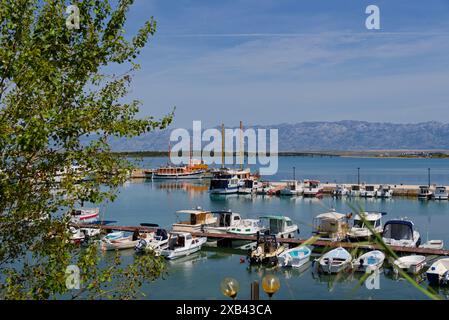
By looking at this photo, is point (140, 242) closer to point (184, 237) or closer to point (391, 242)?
point (184, 237)

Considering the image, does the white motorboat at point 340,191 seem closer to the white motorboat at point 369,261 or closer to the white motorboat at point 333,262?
the white motorboat at point 369,261

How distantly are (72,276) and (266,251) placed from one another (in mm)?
23357

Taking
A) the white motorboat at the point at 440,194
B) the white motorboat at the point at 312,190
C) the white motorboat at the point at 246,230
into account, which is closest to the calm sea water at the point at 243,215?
the white motorboat at the point at 440,194

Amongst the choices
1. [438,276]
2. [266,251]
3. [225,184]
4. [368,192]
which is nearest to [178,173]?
[225,184]

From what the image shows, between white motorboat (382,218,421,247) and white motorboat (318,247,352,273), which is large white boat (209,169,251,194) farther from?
white motorboat (318,247,352,273)

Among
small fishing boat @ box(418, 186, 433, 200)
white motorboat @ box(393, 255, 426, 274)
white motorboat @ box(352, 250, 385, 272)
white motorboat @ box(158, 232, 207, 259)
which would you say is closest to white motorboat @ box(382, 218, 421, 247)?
white motorboat @ box(393, 255, 426, 274)

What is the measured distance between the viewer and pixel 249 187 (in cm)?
7775

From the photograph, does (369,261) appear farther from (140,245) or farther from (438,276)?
(140,245)

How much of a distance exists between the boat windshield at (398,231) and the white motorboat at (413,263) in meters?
5.40

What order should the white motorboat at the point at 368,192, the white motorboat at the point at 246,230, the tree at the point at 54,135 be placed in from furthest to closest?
the white motorboat at the point at 368,192 < the white motorboat at the point at 246,230 < the tree at the point at 54,135

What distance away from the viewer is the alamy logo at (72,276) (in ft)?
23.4

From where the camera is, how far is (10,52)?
662 cm

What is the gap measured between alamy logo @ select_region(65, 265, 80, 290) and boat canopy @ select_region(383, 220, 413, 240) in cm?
2828
